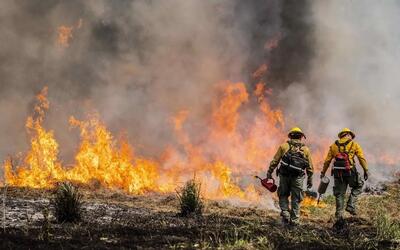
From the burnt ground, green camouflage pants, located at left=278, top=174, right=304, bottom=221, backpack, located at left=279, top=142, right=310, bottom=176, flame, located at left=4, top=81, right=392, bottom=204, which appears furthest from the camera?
flame, located at left=4, top=81, right=392, bottom=204

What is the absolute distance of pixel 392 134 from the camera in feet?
102

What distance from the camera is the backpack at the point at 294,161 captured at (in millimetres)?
9750

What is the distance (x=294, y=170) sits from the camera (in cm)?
979

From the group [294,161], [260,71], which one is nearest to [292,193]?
[294,161]

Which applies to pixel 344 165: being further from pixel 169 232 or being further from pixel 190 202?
pixel 169 232

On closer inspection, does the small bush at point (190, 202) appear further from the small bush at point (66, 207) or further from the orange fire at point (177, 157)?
the small bush at point (66, 207)

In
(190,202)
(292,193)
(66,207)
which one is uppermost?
(292,193)

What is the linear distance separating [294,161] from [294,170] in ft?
0.64

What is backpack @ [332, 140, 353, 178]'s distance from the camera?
10.3 meters

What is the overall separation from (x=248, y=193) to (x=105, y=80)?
38.7 feet

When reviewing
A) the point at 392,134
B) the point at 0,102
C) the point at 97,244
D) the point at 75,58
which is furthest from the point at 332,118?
the point at 97,244

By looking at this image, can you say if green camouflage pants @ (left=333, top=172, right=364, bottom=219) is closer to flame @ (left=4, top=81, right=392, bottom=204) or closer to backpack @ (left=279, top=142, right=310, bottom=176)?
backpack @ (left=279, top=142, right=310, bottom=176)

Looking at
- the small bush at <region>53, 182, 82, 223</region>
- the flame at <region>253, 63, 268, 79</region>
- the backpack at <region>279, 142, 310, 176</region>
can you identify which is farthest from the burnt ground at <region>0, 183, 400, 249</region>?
the flame at <region>253, 63, 268, 79</region>

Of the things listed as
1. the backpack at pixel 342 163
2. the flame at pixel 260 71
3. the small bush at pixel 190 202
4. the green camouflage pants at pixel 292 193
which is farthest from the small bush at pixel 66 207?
the flame at pixel 260 71
